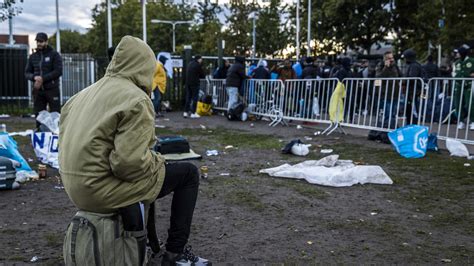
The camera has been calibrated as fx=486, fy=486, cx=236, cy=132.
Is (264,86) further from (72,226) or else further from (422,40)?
(422,40)

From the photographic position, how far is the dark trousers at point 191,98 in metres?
15.9

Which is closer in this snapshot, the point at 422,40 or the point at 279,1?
the point at 422,40

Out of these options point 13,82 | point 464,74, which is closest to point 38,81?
point 13,82

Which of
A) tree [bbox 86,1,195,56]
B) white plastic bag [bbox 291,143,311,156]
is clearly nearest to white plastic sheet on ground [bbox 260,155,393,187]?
white plastic bag [bbox 291,143,311,156]

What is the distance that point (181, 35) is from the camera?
5475 cm

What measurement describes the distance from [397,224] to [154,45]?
52346mm

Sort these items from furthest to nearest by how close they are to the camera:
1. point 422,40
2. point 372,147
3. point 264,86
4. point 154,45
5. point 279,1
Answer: point 154,45 → point 279,1 → point 422,40 → point 264,86 → point 372,147

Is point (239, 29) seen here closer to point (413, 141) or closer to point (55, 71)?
point (55, 71)

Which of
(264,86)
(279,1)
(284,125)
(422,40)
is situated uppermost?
(279,1)

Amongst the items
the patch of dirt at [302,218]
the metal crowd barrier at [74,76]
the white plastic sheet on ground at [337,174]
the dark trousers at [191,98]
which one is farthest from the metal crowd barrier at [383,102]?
the metal crowd barrier at [74,76]

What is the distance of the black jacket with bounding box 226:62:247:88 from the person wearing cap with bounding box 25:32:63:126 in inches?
256

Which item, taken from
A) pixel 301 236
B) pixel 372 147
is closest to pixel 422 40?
pixel 372 147

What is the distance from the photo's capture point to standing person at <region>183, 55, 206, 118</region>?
15.7 meters

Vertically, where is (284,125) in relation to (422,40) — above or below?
below
